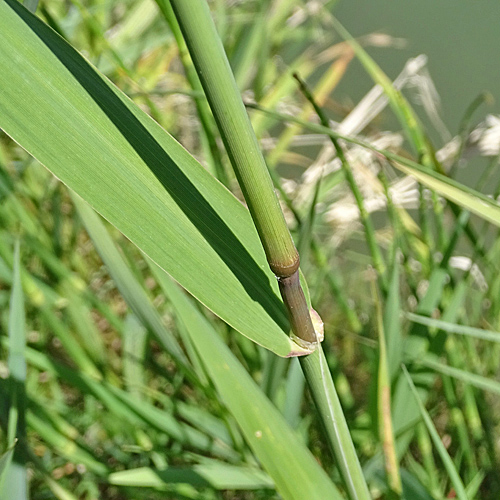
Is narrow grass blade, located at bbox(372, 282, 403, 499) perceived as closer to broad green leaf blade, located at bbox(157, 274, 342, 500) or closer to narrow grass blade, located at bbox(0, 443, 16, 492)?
broad green leaf blade, located at bbox(157, 274, 342, 500)

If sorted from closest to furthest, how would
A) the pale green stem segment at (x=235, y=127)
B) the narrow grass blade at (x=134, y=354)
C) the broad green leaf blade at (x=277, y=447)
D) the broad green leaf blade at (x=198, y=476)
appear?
the pale green stem segment at (x=235, y=127), the broad green leaf blade at (x=277, y=447), the broad green leaf blade at (x=198, y=476), the narrow grass blade at (x=134, y=354)

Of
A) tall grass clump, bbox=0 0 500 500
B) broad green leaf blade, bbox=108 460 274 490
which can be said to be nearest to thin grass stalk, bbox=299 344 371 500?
tall grass clump, bbox=0 0 500 500

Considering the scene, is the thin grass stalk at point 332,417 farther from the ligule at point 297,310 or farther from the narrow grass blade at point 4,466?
the narrow grass blade at point 4,466

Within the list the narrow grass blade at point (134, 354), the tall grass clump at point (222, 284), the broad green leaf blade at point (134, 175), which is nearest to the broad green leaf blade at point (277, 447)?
the tall grass clump at point (222, 284)

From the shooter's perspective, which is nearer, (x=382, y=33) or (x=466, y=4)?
(x=466, y=4)

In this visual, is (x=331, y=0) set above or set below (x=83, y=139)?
above

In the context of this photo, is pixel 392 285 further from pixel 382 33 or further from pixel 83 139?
pixel 382 33

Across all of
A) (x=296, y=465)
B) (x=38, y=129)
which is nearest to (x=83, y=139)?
(x=38, y=129)

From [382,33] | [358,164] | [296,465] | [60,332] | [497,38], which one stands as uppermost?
[382,33]
